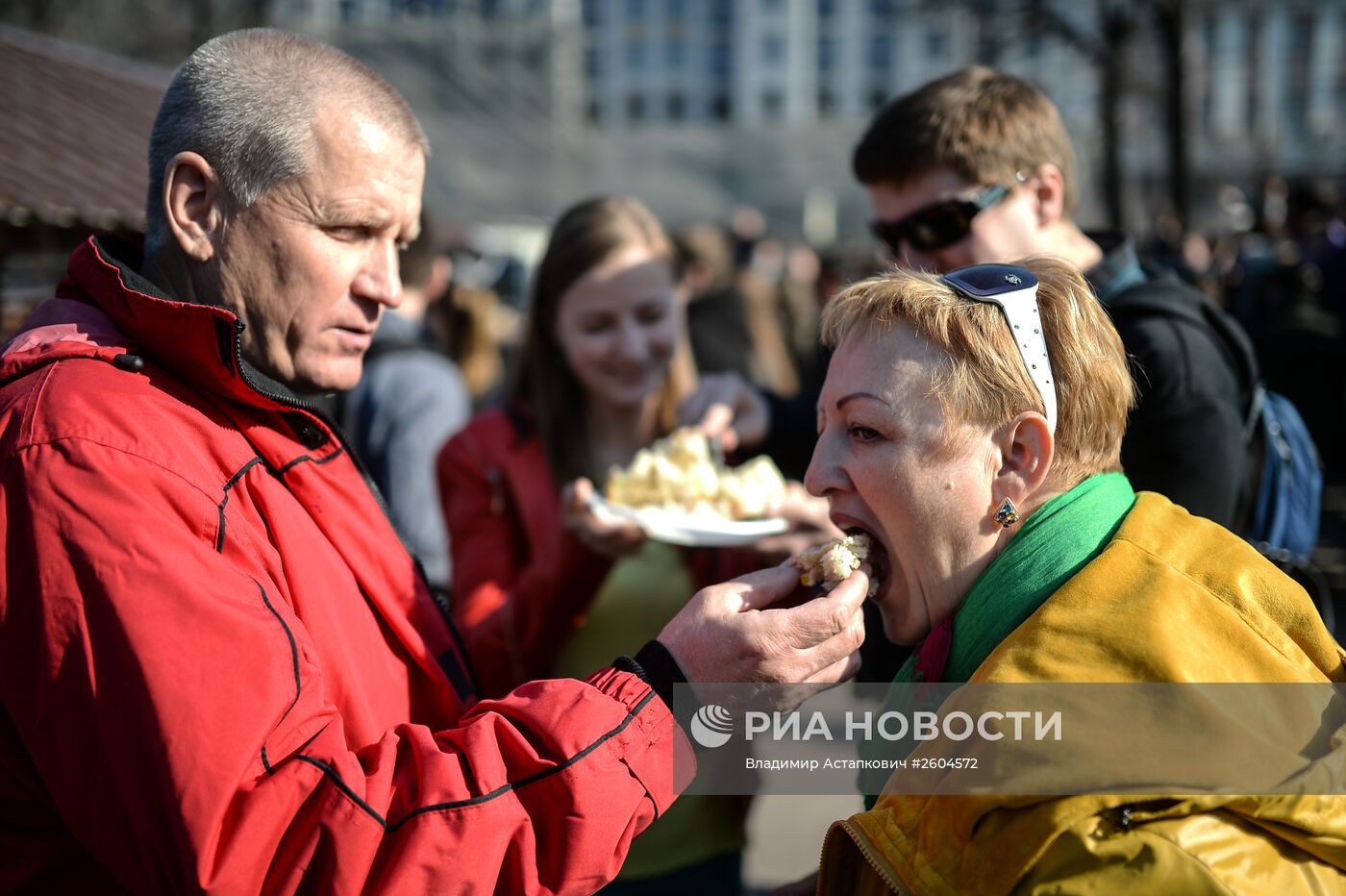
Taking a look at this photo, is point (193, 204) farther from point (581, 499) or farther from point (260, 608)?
point (581, 499)

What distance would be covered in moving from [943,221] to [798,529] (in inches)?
34.7

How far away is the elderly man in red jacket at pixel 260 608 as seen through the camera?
5.00 feet

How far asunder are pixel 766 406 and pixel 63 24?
15510mm

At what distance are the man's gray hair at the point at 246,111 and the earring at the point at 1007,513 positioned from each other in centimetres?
136

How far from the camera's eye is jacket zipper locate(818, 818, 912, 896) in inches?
64.7

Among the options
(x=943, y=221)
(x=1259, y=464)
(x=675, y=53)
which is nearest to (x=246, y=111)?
(x=943, y=221)

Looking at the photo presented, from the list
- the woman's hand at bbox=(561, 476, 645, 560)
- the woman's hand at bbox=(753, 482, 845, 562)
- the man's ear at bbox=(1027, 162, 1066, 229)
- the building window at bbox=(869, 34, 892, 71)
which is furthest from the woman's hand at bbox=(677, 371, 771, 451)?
the building window at bbox=(869, 34, 892, 71)

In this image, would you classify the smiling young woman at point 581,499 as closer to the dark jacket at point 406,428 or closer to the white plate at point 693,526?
the white plate at point 693,526

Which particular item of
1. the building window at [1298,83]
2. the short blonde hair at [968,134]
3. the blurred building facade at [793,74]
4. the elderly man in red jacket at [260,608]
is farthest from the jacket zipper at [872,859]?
the building window at [1298,83]

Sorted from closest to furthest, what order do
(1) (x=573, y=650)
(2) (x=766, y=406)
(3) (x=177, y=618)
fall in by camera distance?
(3) (x=177, y=618) → (1) (x=573, y=650) → (2) (x=766, y=406)

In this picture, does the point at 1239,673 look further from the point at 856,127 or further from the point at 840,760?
the point at 856,127

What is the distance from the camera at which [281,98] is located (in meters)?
1.98

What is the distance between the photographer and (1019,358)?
1.91 meters

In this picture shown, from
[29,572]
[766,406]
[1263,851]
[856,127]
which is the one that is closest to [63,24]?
Result: [766,406]
